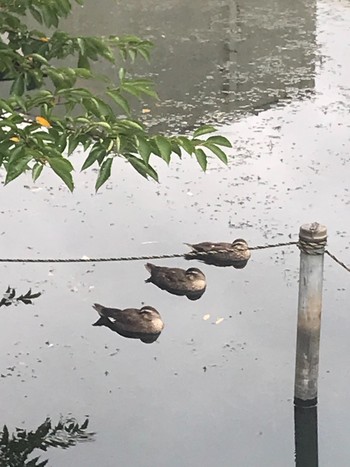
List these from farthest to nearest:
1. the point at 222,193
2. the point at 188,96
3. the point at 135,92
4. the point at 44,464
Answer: the point at 188,96 < the point at 222,193 < the point at 44,464 < the point at 135,92

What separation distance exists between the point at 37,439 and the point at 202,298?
1.82 meters

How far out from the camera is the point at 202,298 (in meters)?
6.46

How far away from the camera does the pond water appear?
5137 mm

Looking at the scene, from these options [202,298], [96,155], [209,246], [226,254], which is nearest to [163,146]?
[96,155]

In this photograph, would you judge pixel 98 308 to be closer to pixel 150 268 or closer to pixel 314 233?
pixel 150 268

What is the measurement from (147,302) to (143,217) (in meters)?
1.47

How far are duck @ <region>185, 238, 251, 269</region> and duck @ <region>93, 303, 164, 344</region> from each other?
33.4 inches

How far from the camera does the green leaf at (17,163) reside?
302 cm

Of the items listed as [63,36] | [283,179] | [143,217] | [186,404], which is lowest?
[186,404]

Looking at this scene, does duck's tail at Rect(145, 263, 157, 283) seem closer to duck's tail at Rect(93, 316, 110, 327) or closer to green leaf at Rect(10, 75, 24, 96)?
duck's tail at Rect(93, 316, 110, 327)

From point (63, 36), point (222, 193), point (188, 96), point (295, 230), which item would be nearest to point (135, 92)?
point (63, 36)

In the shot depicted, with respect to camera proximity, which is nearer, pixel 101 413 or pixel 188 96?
pixel 101 413

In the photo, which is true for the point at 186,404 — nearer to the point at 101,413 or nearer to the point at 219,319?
the point at 101,413

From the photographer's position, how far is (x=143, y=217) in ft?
25.5
